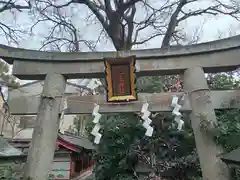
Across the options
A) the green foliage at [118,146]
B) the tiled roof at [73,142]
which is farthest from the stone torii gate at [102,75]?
the tiled roof at [73,142]

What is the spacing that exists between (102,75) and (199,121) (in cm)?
238

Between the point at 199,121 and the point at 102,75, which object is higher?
the point at 102,75

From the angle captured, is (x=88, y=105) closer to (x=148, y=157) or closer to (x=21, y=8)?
(x=148, y=157)

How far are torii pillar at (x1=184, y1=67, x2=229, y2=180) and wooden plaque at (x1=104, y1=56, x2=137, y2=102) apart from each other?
1193 mm

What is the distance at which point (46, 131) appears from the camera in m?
4.94

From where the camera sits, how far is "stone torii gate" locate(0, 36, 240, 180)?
4805 millimetres

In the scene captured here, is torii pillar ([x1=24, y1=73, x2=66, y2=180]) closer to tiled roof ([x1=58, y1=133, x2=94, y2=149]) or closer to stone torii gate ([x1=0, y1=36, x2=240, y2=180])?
stone torii gate ([x1=0, y1=36, x2=240, y2=180])

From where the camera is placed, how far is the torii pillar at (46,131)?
476 cm

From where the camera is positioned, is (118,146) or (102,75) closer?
(102,75)

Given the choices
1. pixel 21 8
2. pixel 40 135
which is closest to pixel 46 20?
pixel 21 8

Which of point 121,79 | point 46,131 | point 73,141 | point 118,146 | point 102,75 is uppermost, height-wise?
point 102,75

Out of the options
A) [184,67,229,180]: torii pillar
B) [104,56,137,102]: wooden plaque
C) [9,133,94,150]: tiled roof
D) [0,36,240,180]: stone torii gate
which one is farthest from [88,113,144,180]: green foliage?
[184,67,229,180]: torii pillar

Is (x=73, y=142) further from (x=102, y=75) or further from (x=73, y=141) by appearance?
(x=102, y=75)

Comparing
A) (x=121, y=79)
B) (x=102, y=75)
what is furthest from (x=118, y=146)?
(x=121, y=79)
